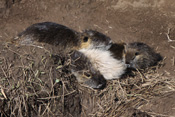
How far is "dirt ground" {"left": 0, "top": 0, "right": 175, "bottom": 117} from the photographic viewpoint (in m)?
3.69

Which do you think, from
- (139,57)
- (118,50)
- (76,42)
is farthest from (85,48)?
(139,57)

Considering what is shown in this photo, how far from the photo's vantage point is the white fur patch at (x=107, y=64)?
4.48m

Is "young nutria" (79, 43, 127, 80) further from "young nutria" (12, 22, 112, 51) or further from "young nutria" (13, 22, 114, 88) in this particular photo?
"young nutria" (12, 22, 112, 51)

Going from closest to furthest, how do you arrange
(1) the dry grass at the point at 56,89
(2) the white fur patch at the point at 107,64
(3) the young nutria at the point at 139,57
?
Result: (1) the dry grass at the point at 56,89 < (2) the white fur patch at the point at 107,64 < (3) the young nutria at the point at 139,57

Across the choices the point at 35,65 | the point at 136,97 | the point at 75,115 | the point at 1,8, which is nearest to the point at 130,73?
the point at 136,97

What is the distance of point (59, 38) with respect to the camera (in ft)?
14.8

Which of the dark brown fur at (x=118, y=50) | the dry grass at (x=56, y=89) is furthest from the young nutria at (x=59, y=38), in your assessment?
the dry grass at (x=56, y=89)

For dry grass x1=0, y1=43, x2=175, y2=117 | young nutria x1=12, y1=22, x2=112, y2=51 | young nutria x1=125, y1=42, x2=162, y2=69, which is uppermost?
young nutria x1=12, y1=22, x2=112, y2=51

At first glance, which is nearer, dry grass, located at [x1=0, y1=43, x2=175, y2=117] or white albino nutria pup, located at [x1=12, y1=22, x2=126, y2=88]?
dry grass, located at [x1=0, y1=43, x2=175, y2=117]

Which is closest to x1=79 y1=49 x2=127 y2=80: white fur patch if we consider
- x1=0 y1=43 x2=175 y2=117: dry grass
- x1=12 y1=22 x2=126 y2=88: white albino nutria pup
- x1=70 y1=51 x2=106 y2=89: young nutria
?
x1=12 y1=22 x2=126 y2=88: white albino nutria pup

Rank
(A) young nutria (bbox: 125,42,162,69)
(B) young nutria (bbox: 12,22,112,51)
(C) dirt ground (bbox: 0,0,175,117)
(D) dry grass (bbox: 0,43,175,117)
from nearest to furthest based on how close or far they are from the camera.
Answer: (D) dry grass (bbox: 0,43,175,117)
(C) dirt ground (bbox: 0,0,175,117)
(B) young nutria (bbox: 12,22,112,51)
(A) young nutria (bbox: 125,42,162,69)

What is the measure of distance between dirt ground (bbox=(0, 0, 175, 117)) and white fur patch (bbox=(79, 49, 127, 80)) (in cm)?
24

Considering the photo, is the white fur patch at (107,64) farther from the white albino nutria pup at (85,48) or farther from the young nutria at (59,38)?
the young nutria at (59,38)

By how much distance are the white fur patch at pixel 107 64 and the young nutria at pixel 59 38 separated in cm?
21
